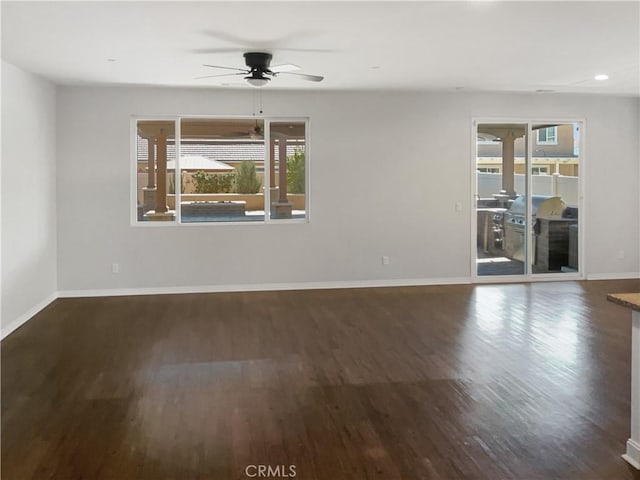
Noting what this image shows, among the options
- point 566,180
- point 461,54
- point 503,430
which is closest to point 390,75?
point 461,54

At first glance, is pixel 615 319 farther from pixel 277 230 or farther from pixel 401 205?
pixel 277 230

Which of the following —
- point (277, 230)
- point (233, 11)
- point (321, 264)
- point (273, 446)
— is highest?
point (233, 11)

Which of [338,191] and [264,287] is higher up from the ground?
[338,191]

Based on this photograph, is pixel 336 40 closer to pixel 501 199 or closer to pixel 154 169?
pixel 154 169

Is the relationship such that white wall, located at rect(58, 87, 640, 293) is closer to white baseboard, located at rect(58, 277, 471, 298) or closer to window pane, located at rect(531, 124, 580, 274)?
white baseboard, located at rect(58, 277, 471, 298)

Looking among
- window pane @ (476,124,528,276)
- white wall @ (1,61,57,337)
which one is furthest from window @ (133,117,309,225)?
window pane @ (476,124,528,276)

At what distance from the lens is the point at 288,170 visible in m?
7.30

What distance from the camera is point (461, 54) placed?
5043 millimetres

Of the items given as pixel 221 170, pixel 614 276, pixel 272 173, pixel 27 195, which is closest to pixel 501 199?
pixel 614 276

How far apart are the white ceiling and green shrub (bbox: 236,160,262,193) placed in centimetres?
117

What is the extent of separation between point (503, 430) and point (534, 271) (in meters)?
5.07

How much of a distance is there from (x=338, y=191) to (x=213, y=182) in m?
1.61

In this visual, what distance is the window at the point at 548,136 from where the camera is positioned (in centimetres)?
772

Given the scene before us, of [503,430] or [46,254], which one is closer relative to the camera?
[503,430]
